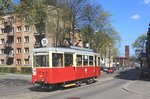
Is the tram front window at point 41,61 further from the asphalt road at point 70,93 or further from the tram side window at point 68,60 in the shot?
the tram side window at point 68,60

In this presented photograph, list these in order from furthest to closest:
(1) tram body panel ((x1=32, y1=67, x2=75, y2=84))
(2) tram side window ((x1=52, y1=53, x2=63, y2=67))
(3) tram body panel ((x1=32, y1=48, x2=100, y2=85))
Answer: (2) tram side window ((x1=52, y1=53, x2=63, y2=67))
(3) tram body panel ((x1=32, y1=48, x2=100, y2=85))
(1) tram body panel ((x1=32, y1=67, x2=75, y2=84))

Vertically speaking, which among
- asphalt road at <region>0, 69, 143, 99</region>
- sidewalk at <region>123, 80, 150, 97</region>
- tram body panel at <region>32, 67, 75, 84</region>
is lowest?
asphalt road at <region>0, 69, 143, 99</region>

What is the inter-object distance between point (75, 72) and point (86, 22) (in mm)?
42433

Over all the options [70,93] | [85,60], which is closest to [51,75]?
[70,93]

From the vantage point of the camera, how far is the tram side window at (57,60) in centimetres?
2445

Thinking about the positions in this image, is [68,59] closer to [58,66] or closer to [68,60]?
[68,60]

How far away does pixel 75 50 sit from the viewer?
27.8 m

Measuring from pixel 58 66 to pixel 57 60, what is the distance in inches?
16.7

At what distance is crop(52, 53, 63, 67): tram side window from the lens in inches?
963

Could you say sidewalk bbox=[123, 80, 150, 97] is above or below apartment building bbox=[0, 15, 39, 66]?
below

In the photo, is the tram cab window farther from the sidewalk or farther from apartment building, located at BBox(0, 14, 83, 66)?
apartment building, located at BBox(0, 14, 83, 66)

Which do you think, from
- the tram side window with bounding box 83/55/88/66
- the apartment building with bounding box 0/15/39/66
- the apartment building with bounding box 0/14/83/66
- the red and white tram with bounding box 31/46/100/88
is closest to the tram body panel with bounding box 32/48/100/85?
the red and white tram with bounding box 31/46/100/88

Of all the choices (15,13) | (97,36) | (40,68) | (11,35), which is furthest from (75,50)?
(11,35)

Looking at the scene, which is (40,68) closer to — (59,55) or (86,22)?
(59,55)
